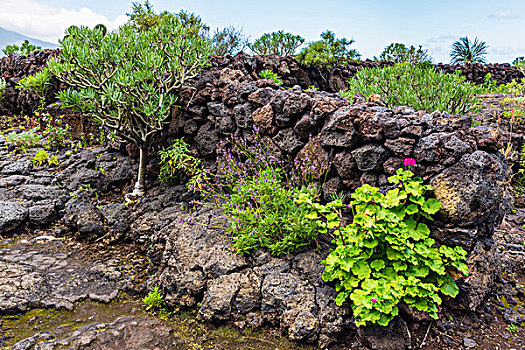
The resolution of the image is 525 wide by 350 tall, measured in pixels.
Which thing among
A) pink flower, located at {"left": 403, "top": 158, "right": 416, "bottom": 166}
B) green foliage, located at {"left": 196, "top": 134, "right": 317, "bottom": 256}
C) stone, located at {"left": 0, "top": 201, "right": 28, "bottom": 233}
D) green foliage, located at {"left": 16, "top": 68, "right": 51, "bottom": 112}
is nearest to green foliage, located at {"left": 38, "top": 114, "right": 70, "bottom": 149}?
green foliage, located at {"left": 16, "top": 68, "right": 51, "bottom": 112}

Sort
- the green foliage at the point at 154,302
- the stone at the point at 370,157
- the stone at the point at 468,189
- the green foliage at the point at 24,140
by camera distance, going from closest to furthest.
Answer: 1. the stone at the point at 468,189
2. the stone at the point at 370,157
3. the green foliage at the point at 154,302
4. the green foliage at the point at 24,140

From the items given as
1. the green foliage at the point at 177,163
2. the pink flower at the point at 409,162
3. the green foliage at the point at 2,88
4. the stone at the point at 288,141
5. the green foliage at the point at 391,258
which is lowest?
the green foliage at the point at 391,258

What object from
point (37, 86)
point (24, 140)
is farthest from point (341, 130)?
point (37, 86)

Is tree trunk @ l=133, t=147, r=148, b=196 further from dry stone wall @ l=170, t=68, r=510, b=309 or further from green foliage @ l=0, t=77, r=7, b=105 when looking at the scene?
green foliage @ l=0, t=77, r=7, b=105

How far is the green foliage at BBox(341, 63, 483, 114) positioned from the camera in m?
5.45

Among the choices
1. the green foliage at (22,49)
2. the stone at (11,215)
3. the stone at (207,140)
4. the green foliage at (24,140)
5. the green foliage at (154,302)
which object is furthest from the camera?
the green foliage at (22,49)

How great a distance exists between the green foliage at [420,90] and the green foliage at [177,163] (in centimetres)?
290

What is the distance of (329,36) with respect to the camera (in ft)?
38.3

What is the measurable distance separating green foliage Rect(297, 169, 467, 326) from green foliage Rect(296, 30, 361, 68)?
8811 mm

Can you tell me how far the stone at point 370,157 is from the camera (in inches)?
147

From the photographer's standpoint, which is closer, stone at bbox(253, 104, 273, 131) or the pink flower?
the pink flower

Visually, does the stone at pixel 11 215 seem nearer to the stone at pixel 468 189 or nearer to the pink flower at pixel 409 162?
the pink flower at pixel 409 162

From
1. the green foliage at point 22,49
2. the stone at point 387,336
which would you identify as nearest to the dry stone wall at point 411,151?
the stone at point 387,336

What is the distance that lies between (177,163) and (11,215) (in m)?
2.91
